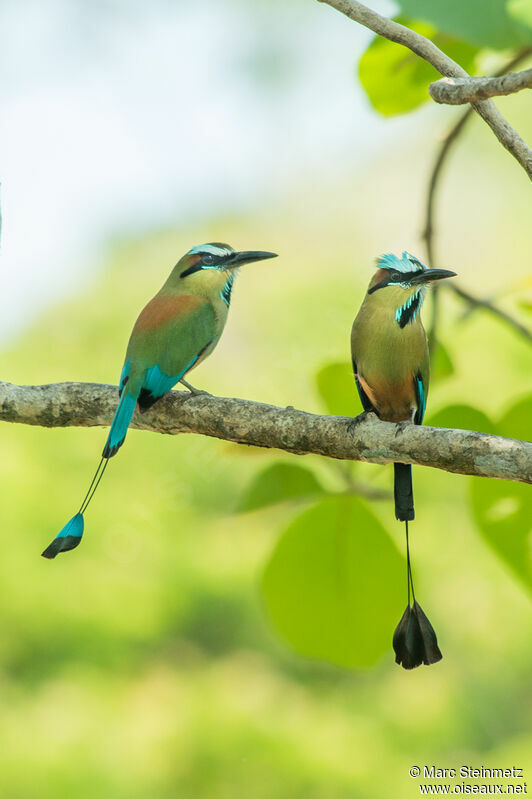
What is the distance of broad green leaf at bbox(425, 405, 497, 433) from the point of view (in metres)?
1.37

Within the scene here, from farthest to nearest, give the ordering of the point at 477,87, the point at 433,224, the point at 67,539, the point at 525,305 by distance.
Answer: the point at 433,224 < the point at 525,305 < the point at 67,539 < the point at 477,87

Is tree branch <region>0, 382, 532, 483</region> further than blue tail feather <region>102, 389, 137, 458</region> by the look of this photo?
No

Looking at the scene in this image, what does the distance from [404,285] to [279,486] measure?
0.50 m

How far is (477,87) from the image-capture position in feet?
3.29

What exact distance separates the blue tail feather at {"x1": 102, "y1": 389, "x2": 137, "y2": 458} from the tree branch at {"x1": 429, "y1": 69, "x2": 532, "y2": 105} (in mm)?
729

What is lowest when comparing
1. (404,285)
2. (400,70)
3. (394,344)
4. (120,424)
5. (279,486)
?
(279,486)

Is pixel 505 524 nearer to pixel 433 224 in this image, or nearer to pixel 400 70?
pixel 433 224

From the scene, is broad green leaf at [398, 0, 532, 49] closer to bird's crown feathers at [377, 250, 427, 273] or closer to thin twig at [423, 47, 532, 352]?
thin twig at [423, 47, 532, 352]

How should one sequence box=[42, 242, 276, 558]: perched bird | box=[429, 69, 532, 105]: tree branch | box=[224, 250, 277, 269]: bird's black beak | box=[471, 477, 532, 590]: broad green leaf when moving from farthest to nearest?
box=[224, 250, 277, 269]: bird's black beak, box=[42, 242, 276, 558]: perched bird, box=[471, 477, 532, 590]: broad green leaf, box=[429, 69, 532, 105]: tree branch

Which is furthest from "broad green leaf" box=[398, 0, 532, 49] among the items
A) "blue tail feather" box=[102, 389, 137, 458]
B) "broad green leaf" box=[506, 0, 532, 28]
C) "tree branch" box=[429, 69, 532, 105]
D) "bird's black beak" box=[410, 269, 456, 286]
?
"blue tail feather" box=[102, 389, 137, 458]

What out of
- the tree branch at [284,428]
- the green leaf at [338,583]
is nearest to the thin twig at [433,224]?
the tree branch at [284,428]

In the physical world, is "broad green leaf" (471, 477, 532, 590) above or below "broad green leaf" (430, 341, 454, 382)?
below

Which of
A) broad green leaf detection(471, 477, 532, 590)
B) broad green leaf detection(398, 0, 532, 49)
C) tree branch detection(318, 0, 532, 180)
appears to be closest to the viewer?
tree branch detection(318, 0, 532, 180)

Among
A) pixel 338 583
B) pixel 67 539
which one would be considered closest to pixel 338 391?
pixel 338 583
